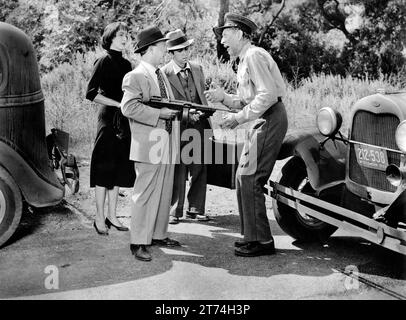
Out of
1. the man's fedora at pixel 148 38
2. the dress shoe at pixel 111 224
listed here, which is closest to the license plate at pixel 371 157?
the man's fedora at pixel 148 38

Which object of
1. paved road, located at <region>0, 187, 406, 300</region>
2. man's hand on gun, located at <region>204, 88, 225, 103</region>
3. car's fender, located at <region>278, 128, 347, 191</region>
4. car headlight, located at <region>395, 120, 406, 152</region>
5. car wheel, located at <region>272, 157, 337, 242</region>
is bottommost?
paved road, located at <region>0, 187, 406, 300</region>

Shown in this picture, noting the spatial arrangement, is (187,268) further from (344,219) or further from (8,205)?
(8,205)

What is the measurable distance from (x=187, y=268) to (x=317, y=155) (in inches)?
60.2

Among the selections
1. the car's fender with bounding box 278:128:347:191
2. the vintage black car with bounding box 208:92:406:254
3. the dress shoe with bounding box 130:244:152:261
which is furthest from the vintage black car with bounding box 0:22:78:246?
the car's fender with bounding box 278:128:347:191

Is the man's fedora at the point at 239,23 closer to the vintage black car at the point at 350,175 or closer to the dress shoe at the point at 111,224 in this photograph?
the vintage black car at the point at 350,175

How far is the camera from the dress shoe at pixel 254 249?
510 centimetres

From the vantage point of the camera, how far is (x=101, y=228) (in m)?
5.70

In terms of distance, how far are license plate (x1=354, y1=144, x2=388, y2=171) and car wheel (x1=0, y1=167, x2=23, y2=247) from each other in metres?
2.95

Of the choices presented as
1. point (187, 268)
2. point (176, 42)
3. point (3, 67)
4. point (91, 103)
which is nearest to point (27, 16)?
point (91, 103)

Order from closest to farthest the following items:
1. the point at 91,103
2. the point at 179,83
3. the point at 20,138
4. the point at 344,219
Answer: the point at 344,219
the point at 20,138
the point at 179,83
the point at 91,103

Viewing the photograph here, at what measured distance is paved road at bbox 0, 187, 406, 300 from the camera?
4.26 metres

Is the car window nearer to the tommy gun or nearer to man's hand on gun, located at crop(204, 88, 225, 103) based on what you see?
the tommy gun

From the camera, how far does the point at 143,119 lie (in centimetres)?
480

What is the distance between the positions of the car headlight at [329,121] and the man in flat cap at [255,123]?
1.10 feet
